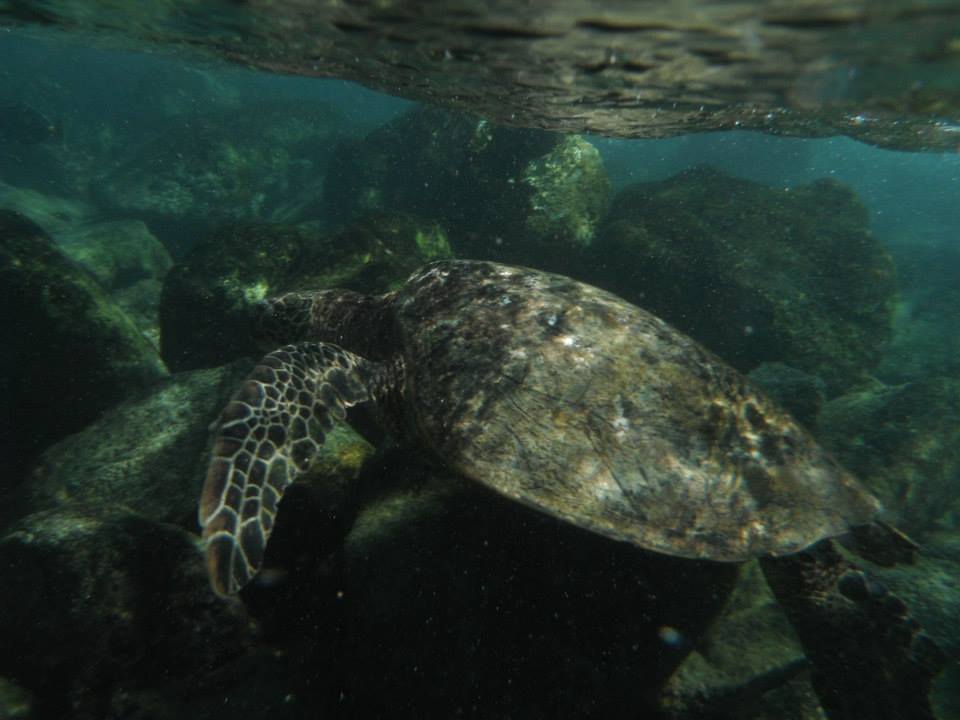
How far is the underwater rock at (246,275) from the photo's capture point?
7.38 meters

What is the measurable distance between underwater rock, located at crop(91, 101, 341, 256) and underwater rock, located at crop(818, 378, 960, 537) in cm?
1711

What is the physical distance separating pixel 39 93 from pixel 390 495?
153 ft

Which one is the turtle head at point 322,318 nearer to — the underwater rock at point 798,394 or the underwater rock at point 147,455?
the underwater rock at point 147,455

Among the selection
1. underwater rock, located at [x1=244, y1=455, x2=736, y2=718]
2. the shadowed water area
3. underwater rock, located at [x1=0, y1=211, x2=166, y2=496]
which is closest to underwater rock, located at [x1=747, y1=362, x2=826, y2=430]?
the shadowed water area

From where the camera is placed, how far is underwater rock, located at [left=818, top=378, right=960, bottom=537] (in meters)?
7.18

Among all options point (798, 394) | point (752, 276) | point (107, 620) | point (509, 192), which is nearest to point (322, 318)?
point (107, 620)

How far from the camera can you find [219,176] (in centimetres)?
1823

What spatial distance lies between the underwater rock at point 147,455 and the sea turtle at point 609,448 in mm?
1839

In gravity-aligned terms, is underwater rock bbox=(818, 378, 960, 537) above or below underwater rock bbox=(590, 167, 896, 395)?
below

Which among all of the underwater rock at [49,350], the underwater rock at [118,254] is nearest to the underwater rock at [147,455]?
the underwater rock at [49,350]

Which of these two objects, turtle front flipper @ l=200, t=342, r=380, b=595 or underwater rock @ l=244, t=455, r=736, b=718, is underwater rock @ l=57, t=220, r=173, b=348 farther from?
underwater rock @ l=244, t=455, r=736, b=718

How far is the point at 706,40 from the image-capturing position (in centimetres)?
608

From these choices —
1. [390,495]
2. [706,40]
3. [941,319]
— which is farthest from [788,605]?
[941,319]

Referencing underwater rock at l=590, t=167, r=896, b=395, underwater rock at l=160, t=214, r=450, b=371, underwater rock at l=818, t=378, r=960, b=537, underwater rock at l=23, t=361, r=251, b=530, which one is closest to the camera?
underwater rock at l=23, t=361, r=251, b=530
